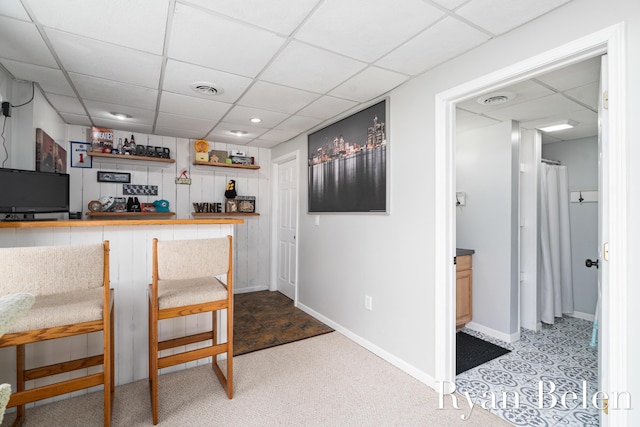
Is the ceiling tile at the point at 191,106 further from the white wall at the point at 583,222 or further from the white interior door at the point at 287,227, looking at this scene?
the white wall at the point at 583,222

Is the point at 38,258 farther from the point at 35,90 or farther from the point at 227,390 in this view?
the point at 35,90

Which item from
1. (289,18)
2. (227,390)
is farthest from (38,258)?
(289,18)

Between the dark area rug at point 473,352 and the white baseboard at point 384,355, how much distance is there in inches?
13.4

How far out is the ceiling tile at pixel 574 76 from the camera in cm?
204

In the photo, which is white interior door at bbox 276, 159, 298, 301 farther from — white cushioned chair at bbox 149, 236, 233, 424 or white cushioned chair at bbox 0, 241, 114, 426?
white cushioned chair at bbox 0, 241, 114, 426

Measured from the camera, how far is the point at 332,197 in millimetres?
3467

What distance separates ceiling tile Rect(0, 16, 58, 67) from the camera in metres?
1.77

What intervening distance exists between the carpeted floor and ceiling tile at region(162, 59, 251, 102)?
224cm

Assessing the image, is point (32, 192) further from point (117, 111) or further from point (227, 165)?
point (227, 165)

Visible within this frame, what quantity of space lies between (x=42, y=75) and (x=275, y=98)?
5.64 ft

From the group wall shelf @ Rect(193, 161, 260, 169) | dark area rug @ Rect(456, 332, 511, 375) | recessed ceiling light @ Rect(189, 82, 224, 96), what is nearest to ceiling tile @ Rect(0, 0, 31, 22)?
recessed ceiling light @ Rect(189, 82, 224, 96)

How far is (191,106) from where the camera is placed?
10.1ft

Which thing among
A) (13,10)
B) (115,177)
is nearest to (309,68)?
(13,10)

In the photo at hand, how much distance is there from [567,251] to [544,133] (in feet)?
4.64
